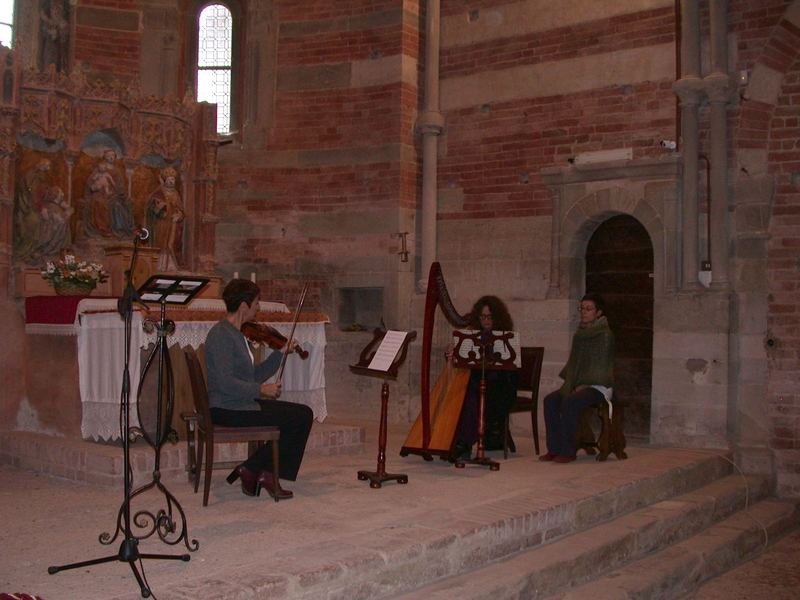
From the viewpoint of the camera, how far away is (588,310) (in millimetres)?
6711

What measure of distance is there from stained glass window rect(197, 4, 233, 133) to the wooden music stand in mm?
6476

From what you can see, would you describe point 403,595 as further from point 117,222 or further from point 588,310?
point 117,222

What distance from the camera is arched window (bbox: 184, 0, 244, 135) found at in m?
10.9

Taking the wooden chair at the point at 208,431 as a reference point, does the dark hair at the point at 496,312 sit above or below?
above

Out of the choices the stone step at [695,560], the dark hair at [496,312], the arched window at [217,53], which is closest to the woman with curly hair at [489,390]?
the dark hair at [496,312]

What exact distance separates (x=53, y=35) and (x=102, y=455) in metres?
6.71

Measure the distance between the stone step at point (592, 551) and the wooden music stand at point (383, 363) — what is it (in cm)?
116

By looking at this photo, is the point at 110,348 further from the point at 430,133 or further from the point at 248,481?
the point at 430,133

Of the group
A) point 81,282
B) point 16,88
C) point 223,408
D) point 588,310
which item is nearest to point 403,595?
point 223,408

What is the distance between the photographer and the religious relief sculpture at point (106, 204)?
310 inches

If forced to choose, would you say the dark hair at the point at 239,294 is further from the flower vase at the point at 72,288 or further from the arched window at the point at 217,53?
the arched window at the point at 217,53

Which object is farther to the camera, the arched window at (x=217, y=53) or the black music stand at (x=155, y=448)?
the arched window at (x=217, y=53)

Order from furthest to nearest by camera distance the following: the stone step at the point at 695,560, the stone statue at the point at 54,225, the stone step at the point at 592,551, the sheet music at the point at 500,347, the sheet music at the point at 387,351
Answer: the stone statue at the point at 54,225 < the sheet music at the point at 500,347 < the sheet music at the point at 387,351 < the stone step at the point at 695,560 < the stone step at the point at 592,551

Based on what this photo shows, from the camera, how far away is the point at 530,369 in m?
7.49
